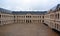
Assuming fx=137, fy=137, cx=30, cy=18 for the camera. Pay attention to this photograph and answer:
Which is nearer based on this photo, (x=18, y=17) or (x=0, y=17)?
(x=0, y=17)

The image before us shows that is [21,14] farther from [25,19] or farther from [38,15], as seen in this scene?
[38,15]

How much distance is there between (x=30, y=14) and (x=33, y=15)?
1.00m

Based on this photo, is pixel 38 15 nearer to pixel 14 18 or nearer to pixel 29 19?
pixel 29 19

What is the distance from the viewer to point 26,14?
125ft

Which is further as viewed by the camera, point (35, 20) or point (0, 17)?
point (35, 20)

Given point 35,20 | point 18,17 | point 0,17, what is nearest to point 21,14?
point 18,17

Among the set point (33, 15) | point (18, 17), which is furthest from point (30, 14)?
point (18, 17)

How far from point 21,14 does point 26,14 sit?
1.38m

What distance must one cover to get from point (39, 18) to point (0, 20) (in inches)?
664

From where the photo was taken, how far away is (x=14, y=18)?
121 feet

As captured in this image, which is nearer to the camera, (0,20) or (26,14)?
(0,20)

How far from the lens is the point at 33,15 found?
122ft

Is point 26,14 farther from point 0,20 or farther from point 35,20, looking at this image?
point 0,20

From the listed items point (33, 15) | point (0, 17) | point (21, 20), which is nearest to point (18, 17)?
point (21, 20)
